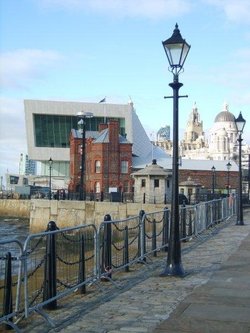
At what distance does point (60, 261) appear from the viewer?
358 inches

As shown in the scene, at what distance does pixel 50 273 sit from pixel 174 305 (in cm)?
198

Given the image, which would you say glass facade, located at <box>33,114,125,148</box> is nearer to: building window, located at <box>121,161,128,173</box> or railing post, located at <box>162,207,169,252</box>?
building window, located at <box>121,161,128,173</box>

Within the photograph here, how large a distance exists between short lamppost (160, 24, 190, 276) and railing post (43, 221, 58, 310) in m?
3.41

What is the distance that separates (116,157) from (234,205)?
118 feet

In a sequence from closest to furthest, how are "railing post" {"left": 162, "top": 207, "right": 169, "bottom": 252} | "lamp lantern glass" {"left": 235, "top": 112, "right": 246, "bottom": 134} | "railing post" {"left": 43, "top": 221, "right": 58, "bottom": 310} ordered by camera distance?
"railing post" {"left": 43, "top": 221, "right": 58, "bottom": 310} → "railing post" {"left": 162, "top": 207, "right": 169, "bottom": 252} → "lamp lantern glass" {"left": 235, "top": 112, "right": 246, "bottom": 134}

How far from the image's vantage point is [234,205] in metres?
33.8

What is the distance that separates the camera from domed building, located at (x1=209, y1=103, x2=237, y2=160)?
6107 inches

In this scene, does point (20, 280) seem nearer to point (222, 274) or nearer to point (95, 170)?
point (222, 274)

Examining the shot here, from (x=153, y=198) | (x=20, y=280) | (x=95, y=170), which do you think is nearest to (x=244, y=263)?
(x=20, y=280)

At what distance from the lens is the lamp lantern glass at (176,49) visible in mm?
10961

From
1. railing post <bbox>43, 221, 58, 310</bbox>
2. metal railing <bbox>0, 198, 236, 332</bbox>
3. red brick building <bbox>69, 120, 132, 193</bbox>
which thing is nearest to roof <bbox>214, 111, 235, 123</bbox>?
red brick building <bbox>69, 120, 132, 193</bbox>

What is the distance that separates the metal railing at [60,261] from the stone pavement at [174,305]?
33 centimetres

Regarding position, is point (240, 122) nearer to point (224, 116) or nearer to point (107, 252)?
point (107, 252)

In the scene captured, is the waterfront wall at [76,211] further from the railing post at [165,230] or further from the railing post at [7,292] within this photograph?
the railing post at [7,292]
